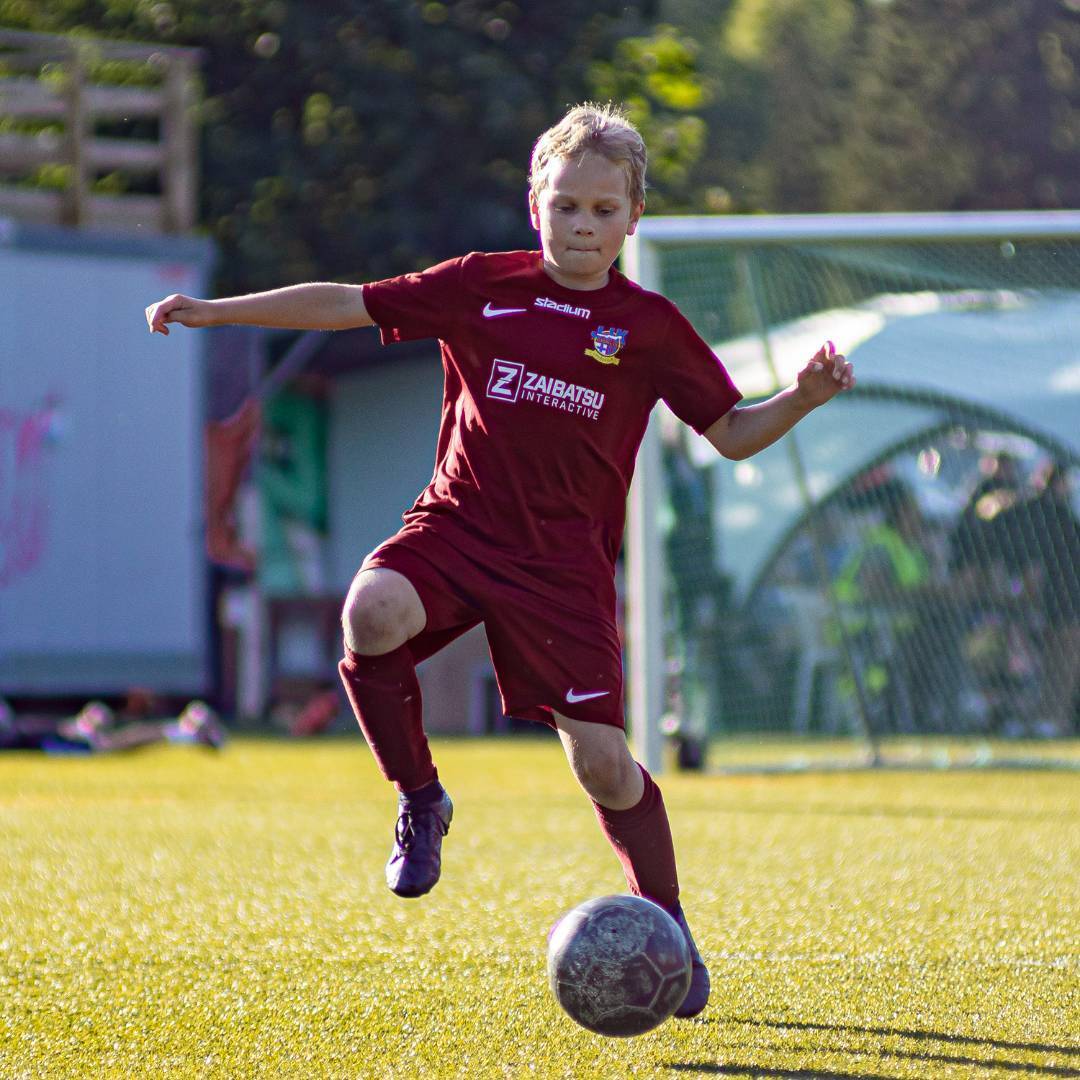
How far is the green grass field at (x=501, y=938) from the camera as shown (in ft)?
11.3

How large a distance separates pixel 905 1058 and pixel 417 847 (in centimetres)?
115

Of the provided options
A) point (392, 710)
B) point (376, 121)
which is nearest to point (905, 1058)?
point (392, 710)

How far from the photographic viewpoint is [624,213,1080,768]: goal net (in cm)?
1115

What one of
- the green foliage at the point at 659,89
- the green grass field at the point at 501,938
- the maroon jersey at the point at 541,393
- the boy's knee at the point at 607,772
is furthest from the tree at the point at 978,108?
the boy's knee at the point at 607,772

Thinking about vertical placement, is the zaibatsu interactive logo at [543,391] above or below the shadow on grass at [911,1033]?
above

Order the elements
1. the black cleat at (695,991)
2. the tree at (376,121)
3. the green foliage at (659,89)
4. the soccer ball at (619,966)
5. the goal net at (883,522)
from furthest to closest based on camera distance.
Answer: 1. the green foliage at (659,89)
2. the tree at (376,121)
3. the goal net at (883,522)
4. the black cleat at (695,991)
5. the soccer ball at (619,966)

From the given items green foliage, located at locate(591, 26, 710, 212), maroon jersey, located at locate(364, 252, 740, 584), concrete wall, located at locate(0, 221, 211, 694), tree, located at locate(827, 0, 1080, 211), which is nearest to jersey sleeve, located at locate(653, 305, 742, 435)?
maroon jersey, located at locate(364, 252, 740, 584)

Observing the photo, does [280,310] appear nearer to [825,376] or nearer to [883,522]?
[825,376]

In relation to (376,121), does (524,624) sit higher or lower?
lower

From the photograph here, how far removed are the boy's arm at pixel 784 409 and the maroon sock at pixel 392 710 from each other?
881 mm

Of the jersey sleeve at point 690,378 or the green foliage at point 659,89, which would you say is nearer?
the jersey sleeve at point 690,378

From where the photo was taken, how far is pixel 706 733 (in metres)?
11.2

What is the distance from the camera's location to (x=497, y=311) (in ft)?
12.9

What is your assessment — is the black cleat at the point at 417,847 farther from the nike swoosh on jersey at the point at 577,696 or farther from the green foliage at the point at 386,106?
the green foliage at the point at 386,106
